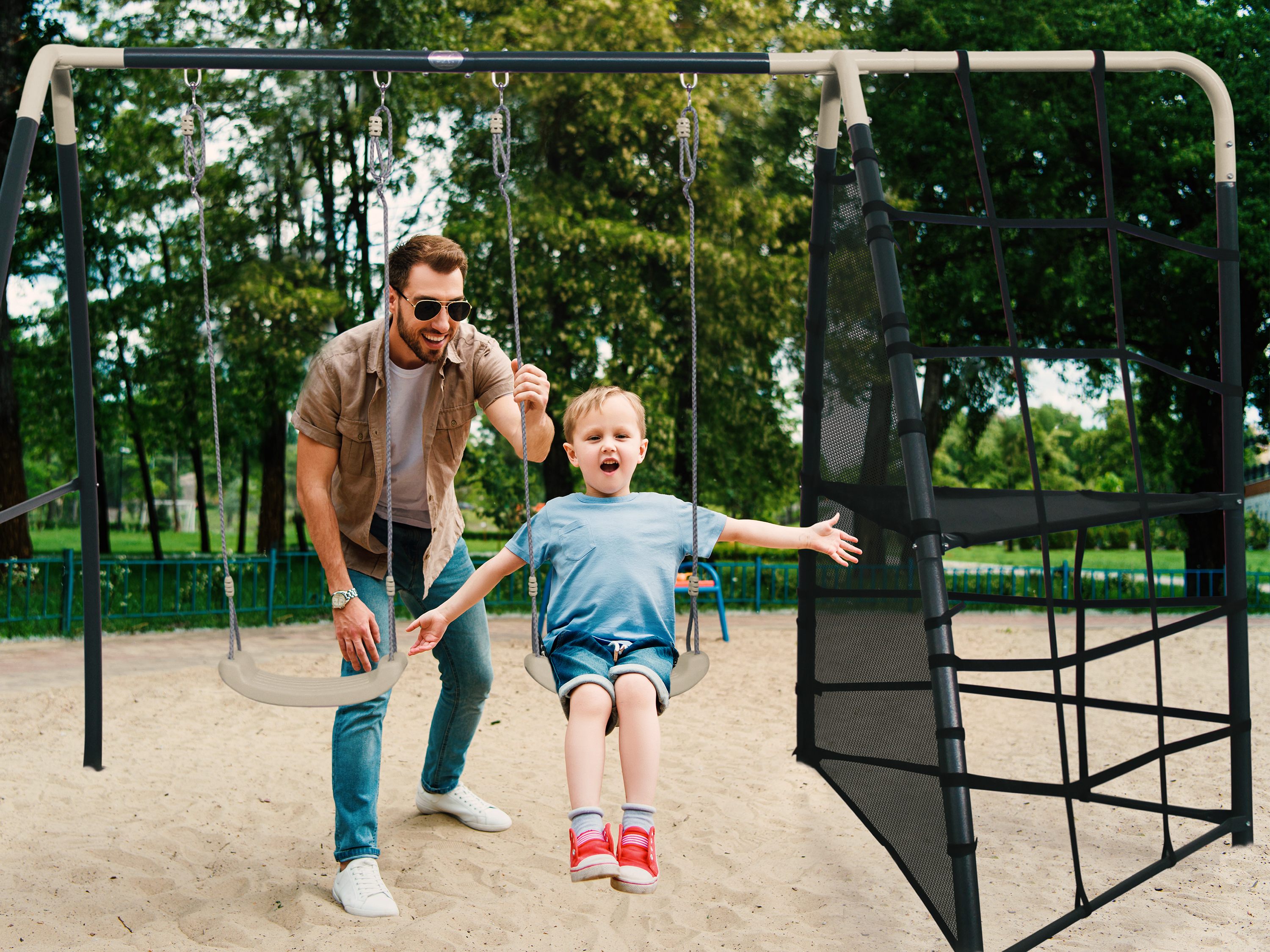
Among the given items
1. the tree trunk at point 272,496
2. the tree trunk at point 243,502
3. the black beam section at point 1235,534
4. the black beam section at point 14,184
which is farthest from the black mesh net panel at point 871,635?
the tree trunk at point 243,502

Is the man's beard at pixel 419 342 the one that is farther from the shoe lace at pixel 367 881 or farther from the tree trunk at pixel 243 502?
the tree trunk at pixel 243 502

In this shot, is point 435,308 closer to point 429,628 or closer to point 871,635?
point 429,628

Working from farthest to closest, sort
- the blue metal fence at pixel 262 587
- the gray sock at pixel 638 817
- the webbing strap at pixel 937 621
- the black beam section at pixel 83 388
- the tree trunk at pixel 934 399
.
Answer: the tree trunk at pixel 934 399
the blue metal fence at pixel 262 587
the black beam section at pixel 83 388
the webbing strap at pixel 937 621
the gray sock at pixel 638 817

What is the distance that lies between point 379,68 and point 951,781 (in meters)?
2.72

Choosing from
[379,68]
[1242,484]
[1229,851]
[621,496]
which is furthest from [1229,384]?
[379,68]

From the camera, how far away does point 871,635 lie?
355cm

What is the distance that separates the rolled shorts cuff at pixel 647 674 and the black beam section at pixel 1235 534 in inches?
84.7

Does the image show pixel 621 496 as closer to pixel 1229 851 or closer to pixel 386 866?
pixel 386 866

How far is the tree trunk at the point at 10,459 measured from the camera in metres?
11.0

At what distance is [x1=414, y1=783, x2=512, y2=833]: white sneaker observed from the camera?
12.7ft

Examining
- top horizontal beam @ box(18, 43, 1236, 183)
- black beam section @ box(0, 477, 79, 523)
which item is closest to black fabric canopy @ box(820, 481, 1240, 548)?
top horizontal beam @ box(18, 43, 1236, 183)

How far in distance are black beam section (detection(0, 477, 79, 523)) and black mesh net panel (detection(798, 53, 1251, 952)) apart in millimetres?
2518

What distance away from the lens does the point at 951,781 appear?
8.49 feet

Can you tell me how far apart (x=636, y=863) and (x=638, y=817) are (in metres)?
0.11
